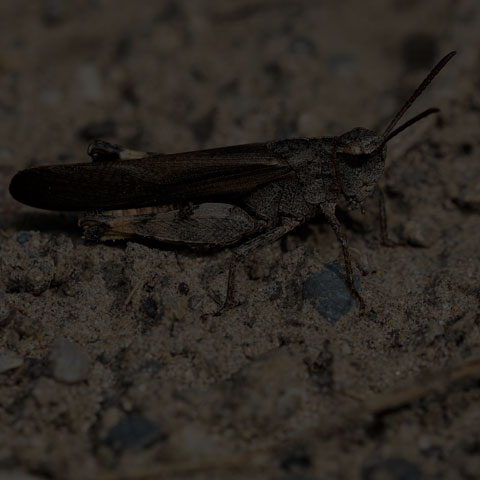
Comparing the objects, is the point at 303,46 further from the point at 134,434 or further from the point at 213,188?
the point at 134,434

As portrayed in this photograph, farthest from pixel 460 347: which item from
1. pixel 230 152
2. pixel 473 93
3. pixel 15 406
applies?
pixel 473 93

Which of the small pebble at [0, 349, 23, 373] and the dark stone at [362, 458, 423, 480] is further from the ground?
the small pebble at [0, 349, 23, 373]

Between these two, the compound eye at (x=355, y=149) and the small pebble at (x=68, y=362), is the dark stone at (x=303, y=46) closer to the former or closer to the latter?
the compound eye at (x=355, y=149)

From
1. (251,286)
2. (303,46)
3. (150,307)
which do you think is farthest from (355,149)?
(303,46)

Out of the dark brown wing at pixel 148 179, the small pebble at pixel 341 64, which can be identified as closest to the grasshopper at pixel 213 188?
the dark brown wing at pixel 148 179

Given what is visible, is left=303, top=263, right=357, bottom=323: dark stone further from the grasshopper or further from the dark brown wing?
the dark brown wing

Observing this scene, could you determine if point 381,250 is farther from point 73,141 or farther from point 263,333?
point 73,141

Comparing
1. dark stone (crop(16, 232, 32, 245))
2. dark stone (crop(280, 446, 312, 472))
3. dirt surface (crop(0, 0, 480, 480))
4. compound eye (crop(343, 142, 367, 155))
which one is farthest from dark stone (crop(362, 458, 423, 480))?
dark stone (crop(16, 232, 32, 245))

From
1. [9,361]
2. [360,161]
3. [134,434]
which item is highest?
[360,161]
